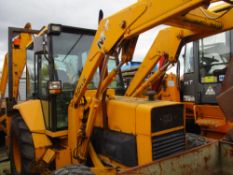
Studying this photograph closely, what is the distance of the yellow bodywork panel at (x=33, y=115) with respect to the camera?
4180 mm

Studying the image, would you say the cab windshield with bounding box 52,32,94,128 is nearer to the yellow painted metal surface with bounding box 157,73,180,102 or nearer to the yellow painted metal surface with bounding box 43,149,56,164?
the yellow painted metal surface with bounding box 43,149,56,164

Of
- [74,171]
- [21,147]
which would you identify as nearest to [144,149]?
[74,171]

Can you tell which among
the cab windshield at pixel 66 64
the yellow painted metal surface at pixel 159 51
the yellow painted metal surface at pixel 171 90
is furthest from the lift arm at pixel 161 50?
the yellow painted metal surface at pixel 171 90

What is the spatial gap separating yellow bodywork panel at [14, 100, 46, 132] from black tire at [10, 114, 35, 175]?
0.40 ft

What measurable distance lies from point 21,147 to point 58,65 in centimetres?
144

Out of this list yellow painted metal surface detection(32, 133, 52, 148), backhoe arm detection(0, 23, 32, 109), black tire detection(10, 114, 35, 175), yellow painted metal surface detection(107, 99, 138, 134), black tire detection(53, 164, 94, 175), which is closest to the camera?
black tire detection(53, 164, 94, 175)

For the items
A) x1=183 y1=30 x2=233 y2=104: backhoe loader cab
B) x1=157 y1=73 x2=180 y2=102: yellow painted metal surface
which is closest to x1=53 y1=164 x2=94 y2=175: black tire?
x1=183 y1=30 x2=233 y2=104: backhoe loader cab

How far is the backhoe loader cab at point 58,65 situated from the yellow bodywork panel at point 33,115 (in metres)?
0.09

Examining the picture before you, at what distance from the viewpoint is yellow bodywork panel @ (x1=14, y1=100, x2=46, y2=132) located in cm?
418

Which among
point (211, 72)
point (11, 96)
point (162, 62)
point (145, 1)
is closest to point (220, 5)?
point (211, 72)

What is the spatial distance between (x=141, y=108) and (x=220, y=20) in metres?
1.53

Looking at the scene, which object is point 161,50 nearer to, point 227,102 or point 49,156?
point 227,102

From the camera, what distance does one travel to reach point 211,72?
18.6ft

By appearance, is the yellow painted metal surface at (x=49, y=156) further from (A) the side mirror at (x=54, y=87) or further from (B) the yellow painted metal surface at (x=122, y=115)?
(B) the yellow painted metal surface at (x=122, y=115)
